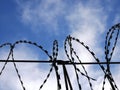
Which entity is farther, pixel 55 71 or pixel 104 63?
pixel 104 63

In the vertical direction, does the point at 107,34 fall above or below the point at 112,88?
above

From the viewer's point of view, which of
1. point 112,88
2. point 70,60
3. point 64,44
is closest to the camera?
point 112,88

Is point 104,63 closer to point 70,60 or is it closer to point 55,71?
point 70,60

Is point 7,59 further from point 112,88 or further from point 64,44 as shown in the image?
point 112,88

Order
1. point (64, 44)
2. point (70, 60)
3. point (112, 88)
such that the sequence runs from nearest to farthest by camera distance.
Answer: point (112, 88)
point (70, 60)
point (64, 44)

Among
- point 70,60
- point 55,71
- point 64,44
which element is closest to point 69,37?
point 64,44

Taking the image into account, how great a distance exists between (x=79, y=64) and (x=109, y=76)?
82cm

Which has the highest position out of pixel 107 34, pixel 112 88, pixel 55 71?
pixel 107 34

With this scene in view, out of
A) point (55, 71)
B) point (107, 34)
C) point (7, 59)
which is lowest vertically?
point (55, 71)

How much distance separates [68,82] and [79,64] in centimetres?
80

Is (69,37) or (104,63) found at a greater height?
(69,37)

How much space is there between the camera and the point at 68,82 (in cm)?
702

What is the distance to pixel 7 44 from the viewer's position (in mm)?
8391

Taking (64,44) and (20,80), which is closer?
(20,80)
